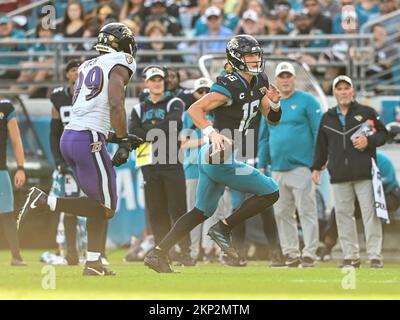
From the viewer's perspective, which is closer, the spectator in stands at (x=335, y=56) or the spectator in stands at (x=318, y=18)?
the spectator in stands at (x=335, y=56)

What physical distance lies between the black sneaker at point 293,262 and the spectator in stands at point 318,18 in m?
5.46

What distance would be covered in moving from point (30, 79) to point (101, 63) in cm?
793

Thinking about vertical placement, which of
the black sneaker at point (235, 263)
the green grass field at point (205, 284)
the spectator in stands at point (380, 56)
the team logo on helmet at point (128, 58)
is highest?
the spectator in stands at point (380, 56)

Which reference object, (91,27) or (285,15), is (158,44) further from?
(285,15)

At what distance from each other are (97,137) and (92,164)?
A: 266mm

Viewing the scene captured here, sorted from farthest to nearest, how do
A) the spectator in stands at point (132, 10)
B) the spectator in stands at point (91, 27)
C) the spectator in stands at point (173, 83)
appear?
the spectator in stands at point (132, 10) < the spectator in stands at point (91, 27) < the spectator in stands at point (173, 83)

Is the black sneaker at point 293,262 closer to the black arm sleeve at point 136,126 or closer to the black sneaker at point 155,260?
the black arm sleeve at point 136,126

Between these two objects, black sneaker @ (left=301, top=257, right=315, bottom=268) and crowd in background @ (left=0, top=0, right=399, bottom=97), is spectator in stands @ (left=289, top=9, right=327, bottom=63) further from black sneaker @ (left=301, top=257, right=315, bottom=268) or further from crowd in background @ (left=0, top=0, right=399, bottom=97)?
black sneaker @ (left=301, top=257, right=315, bottom=268)

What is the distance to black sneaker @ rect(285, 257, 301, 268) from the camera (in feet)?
44.3

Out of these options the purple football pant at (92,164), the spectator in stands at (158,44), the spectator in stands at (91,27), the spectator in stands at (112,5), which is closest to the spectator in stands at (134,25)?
the spectator in stands at (158,44)

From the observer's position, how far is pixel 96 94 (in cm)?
1086

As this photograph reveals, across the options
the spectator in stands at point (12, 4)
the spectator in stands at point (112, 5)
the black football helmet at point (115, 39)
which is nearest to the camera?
the black football helmet at point (115, 39)

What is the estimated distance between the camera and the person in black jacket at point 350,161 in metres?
13.4
